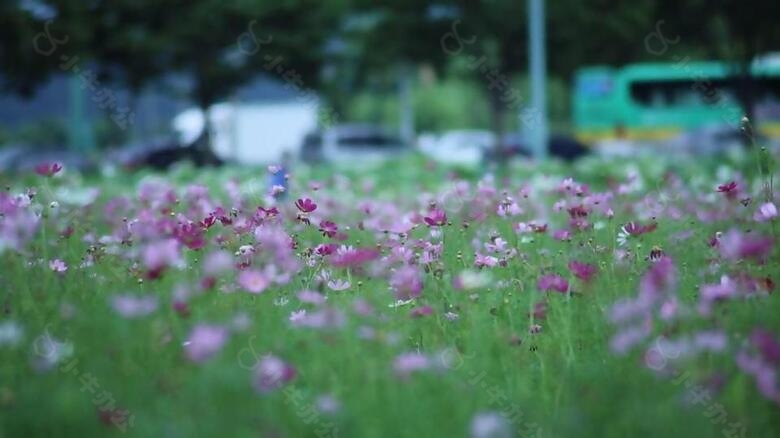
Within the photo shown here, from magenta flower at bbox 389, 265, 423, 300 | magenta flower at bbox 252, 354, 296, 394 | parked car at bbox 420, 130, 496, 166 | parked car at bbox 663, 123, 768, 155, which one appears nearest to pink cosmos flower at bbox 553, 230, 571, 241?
magenta flower at bbox 389, 265, 423, 300

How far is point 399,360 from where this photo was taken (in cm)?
289

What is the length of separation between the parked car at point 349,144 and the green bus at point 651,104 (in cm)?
590

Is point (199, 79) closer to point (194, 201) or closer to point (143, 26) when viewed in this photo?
point (143, 26)

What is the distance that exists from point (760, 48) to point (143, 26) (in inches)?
460

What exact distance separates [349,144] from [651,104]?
919 cm

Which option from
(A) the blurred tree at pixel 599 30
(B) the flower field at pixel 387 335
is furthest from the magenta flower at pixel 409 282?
(A) the blurred tree at pixel 599 30

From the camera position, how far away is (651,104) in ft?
107

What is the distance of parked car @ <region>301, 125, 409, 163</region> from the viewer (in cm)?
3102

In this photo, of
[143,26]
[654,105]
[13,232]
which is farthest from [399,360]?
[654,105]

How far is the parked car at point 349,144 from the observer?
31023 millimetres

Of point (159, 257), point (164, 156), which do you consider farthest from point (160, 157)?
point (159, 257)

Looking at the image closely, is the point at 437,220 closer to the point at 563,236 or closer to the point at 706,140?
the point at 563,236

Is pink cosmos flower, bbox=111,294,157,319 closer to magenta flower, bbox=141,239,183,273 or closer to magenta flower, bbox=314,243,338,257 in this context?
magenta flower, bbox=141,239,183,273

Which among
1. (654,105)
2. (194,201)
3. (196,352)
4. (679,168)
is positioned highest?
(196,352)
